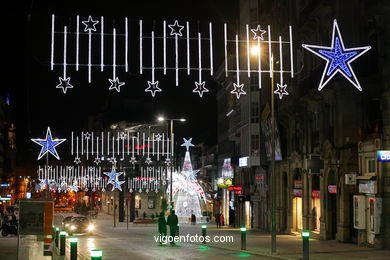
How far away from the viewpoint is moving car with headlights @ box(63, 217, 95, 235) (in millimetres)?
43094

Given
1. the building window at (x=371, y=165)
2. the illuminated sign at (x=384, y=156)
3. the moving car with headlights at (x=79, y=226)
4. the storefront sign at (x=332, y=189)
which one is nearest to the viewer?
the illuminated sign at (x=384, y=156)

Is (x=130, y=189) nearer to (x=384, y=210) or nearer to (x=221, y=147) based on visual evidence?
(x=221, y=147)

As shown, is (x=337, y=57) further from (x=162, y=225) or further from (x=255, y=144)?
(x=255, y=144)

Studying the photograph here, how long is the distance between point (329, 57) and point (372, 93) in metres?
8.09

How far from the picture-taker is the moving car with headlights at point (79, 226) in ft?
141

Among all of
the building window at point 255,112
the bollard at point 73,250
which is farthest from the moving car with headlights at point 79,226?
the bollard at point 73,250

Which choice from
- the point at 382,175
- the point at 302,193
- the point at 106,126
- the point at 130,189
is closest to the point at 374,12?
the point at 382,175

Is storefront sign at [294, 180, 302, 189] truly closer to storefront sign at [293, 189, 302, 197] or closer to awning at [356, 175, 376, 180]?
storefront sign at [293, 189, 302, 197]

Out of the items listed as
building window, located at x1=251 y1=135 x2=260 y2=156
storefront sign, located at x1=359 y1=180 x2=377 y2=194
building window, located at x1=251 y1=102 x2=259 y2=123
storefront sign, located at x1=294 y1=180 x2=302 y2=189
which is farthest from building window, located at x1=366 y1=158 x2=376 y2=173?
building window, located at x1=251 y1=102 x2=259 y2=123

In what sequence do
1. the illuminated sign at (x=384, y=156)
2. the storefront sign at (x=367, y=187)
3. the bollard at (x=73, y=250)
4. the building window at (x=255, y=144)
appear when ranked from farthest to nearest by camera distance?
the building window at (x=255, y=144) < the storefront sign at (x=367, y=187) < the illuminated sign at (x=384, y=156) < the bollard at (x=73, y=250)

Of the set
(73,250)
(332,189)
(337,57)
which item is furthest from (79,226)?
(73,250)

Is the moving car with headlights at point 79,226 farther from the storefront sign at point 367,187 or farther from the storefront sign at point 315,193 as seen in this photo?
the storefront sign at point 367,187

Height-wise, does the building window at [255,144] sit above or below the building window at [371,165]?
above

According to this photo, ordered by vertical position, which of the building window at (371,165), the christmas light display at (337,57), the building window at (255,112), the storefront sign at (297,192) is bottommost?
the storefront sign at (297,192)
